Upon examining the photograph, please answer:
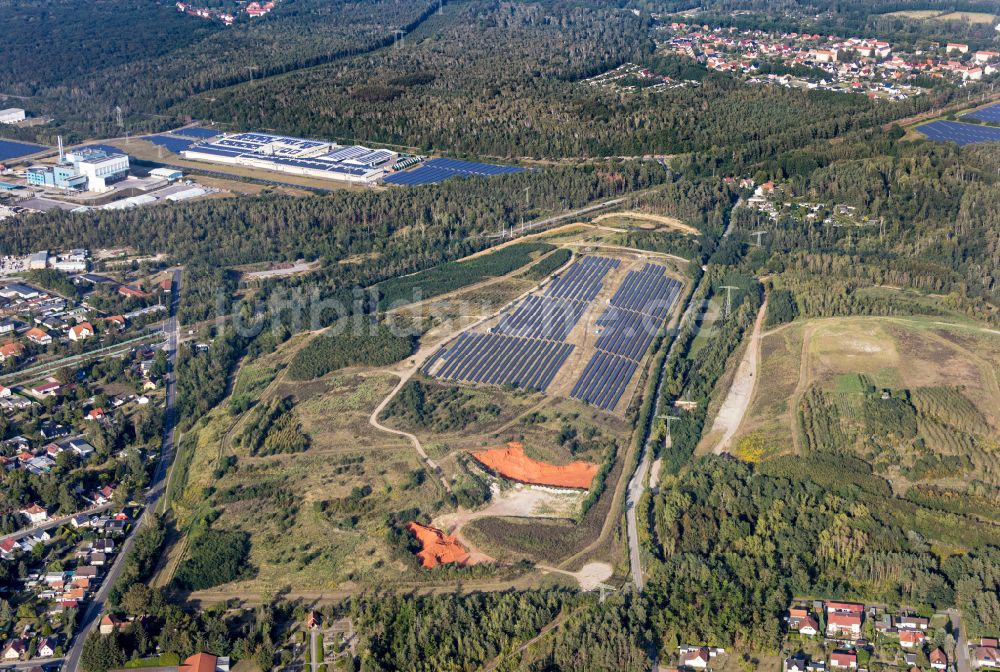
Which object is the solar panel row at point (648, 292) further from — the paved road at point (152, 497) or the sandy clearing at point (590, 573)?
the paved road at point (152, 497)

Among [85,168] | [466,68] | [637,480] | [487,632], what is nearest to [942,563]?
[637,480]

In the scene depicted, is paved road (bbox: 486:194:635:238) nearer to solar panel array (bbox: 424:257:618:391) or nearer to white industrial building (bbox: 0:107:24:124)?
solar panel array (bbox: 424:257:618:391)

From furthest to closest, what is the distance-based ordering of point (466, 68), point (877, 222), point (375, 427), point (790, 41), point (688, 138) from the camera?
point (790, 41)
point (466, 68)
point (688, 138)
point (877, 222)
point (375, 427)

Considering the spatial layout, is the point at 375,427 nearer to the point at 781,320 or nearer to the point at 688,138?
the point at 781,320

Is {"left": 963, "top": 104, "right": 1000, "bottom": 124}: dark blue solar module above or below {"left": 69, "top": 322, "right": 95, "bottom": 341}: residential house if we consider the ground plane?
above

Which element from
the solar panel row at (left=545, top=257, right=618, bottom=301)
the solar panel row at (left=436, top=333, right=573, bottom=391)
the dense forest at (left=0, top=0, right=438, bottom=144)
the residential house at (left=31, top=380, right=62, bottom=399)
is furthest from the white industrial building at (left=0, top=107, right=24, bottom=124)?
the solar panel row at (left=436, top=333, right=573, bottom=391)

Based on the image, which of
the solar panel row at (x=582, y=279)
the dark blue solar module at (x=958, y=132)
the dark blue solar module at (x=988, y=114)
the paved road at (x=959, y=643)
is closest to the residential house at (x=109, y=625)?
the paved road at (x=959, y=643)
